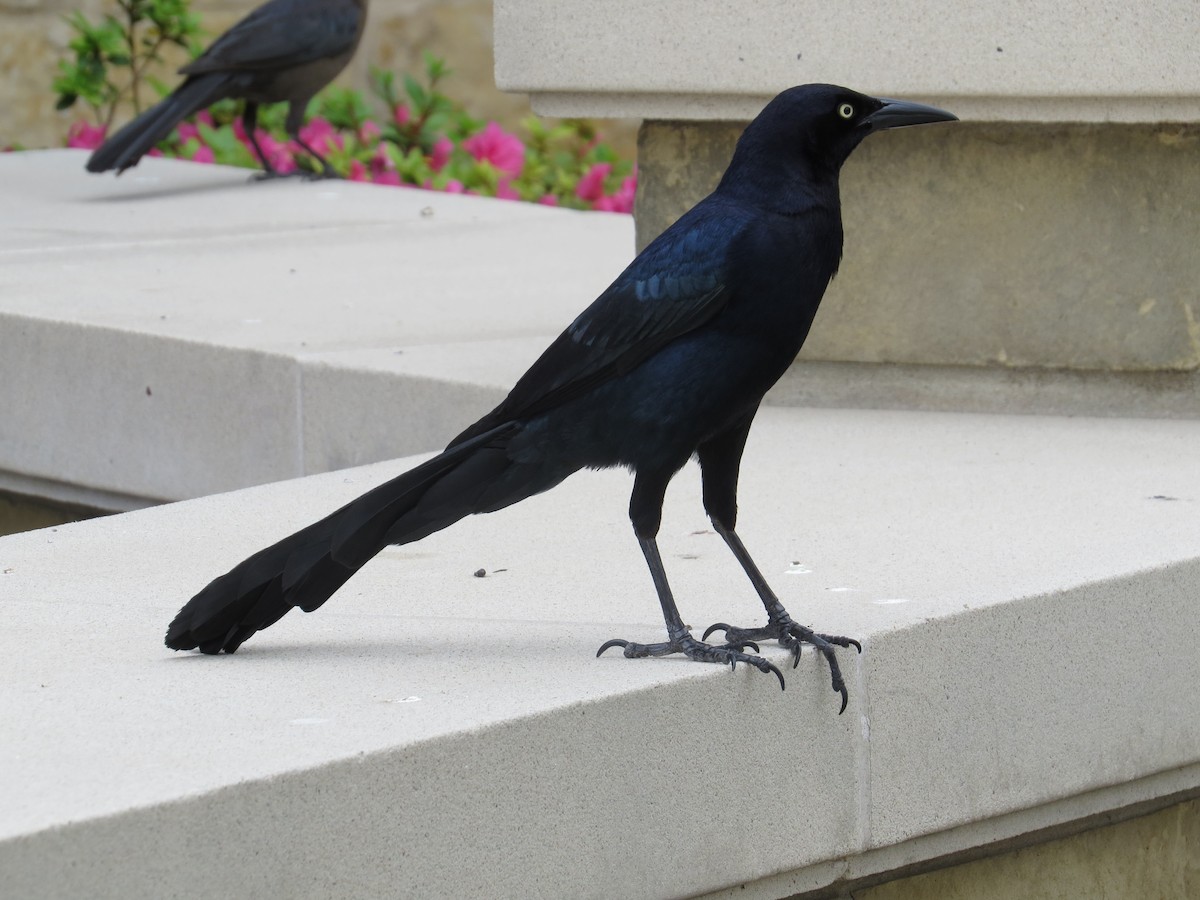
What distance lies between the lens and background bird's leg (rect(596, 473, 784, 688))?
257 centimetres

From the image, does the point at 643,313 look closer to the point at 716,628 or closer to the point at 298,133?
the point at 716,628

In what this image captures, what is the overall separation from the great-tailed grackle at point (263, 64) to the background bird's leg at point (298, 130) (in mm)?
145

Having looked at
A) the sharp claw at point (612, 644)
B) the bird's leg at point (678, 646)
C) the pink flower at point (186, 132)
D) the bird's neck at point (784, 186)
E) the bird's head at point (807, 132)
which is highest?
the bird's head at point (807, 132)

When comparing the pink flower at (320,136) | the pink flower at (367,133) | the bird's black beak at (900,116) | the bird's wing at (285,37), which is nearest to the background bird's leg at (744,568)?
the bird's black beak at (900,116)

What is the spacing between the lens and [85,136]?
9266 millimetres

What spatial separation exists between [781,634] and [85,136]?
730cm

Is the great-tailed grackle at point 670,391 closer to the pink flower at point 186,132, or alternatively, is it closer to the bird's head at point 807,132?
the bird's head at point 807,132

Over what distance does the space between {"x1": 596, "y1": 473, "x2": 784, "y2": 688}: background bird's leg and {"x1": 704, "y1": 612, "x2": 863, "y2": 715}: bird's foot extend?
0.9 inches

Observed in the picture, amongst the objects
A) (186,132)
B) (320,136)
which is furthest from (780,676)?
(186,132)

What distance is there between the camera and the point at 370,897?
87.5 inches

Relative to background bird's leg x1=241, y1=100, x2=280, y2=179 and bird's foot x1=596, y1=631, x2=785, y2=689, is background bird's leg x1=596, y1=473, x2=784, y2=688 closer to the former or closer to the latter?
bird's foot x1=596, y1=631, x2=785, y2=689

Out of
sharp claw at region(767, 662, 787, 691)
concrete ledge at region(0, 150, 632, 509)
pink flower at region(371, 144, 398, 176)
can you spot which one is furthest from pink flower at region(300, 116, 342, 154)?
sharp claw at region(767, 662, 787, 691)

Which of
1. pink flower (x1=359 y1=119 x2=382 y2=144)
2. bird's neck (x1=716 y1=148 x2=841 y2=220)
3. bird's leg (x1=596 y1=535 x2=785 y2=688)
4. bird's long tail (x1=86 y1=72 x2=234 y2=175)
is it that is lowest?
pink flower (x1=359 y1=119 x2=382 y2=144)

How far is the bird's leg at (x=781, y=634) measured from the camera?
2.63m
